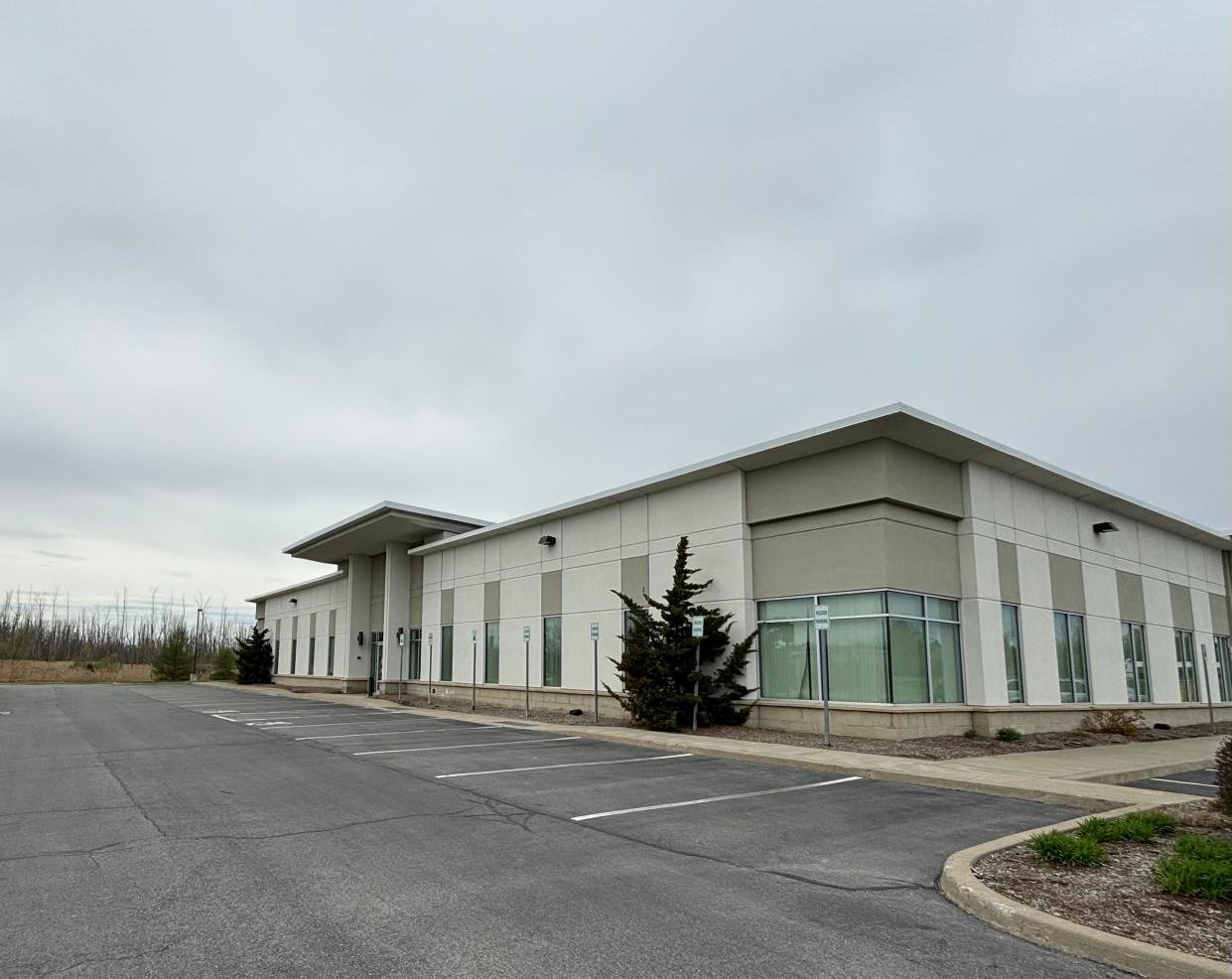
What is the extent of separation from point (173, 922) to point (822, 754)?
446 inches

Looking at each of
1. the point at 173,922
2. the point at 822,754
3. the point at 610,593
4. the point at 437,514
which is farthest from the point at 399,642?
the point at 173,922

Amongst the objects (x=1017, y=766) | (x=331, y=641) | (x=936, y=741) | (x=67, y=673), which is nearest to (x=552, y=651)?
(x=936, y=741)

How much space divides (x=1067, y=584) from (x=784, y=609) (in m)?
8.75

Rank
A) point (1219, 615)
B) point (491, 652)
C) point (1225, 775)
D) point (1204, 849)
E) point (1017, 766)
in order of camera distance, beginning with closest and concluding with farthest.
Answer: point (1204, 849) → point (1225, 775) → point (1017, 766) → point (491, 652) → point (1219, 615)

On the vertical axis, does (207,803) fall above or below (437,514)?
below

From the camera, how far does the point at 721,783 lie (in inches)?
471

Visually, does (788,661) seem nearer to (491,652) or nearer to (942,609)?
(942,609)

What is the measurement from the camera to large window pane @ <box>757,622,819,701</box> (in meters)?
18.7

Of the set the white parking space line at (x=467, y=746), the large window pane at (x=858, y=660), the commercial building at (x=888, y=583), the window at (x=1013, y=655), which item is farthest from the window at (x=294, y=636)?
the window at (x=1013, y=655)

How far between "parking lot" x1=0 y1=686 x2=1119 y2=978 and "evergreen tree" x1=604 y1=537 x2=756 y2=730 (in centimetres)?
535

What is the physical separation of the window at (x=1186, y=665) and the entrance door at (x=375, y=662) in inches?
1257

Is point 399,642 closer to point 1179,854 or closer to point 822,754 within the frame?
point 822,754

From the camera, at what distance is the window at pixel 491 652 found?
30.1m

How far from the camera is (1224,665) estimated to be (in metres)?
31.0
